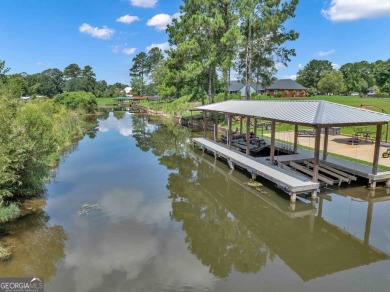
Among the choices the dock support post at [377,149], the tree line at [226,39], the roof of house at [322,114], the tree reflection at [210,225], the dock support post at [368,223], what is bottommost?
the tree reflection at [210,225]

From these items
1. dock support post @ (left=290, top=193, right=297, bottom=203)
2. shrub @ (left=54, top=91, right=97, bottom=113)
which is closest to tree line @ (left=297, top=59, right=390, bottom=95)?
shrub @ (left=54, top=91, right=97, bottom=113)

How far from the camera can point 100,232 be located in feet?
29.5

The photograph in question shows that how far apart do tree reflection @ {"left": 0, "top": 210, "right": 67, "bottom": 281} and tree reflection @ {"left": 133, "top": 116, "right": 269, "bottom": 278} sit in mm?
3665

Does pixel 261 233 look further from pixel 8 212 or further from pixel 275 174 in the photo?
pixel 8 212

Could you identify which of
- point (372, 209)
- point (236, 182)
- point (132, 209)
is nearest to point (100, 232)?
point (132, 209)

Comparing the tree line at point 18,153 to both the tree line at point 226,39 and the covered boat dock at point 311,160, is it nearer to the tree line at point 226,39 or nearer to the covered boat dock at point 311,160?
the covered boat dock at point 311,160

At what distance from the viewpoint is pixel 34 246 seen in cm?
841

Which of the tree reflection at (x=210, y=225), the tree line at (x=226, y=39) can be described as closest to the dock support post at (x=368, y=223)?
the tree reflection at (x=210, y=225)

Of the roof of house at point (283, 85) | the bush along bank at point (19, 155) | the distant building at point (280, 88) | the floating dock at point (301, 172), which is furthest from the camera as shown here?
the roof of house at point (283, 85)

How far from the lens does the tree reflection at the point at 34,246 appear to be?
7.17 meters

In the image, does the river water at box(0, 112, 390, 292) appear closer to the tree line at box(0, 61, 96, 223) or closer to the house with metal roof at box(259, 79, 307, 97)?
the tree line at box(0, 61, 96, 223)

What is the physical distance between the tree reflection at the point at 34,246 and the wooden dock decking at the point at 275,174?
26.1ft

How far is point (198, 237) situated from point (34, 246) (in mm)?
4823

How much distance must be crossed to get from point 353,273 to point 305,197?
486cm
